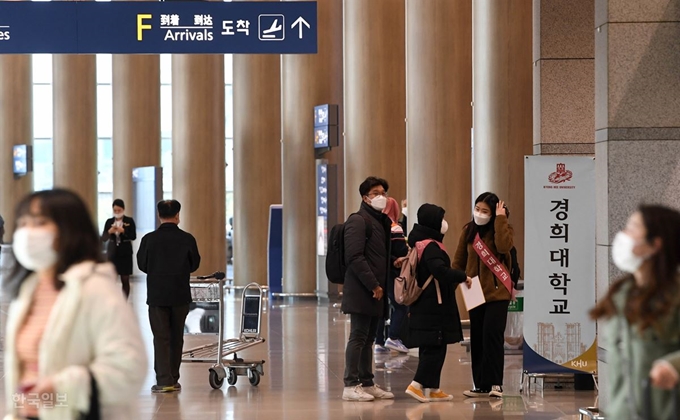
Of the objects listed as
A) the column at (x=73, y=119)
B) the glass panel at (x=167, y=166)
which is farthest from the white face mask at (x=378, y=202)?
the glass panel at (x=167, y=166)

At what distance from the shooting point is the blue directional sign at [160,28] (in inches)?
663

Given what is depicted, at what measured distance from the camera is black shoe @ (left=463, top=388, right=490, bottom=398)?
10.8m

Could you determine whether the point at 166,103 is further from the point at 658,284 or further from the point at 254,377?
the point at 658,284

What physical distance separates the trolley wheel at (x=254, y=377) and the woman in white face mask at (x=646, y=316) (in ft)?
23.9

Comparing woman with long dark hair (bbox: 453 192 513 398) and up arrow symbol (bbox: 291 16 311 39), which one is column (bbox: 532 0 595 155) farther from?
up arrow symbol (bbox: 291 16 311 39)

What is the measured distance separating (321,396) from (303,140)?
44.9 feet

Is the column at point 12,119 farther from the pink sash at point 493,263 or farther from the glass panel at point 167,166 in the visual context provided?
the pink sash at point 493,263

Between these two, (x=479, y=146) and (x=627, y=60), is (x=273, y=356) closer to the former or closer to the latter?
(x=479, y=146)

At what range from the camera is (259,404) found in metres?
10.4

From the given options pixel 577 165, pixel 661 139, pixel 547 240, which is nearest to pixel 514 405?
pixel 547 240

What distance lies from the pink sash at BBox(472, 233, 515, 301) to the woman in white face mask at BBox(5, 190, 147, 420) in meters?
6.68

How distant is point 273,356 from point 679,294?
33.1ft

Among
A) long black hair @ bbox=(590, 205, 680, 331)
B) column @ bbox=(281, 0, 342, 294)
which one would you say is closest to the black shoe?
long black hair @ bbox=(590, 205, 680, 331)

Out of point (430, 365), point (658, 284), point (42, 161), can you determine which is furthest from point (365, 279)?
point (42, 161)
